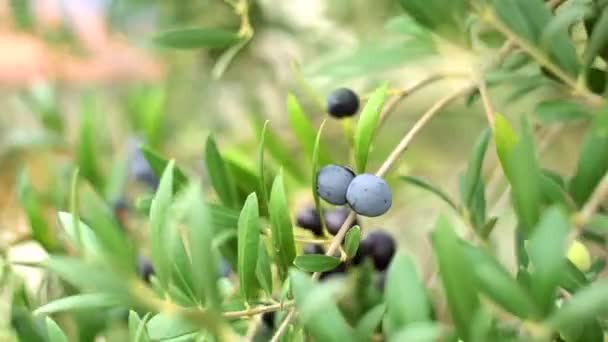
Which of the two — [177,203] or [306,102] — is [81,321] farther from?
[306,102]

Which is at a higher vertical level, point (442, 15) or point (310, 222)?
point (442, 15)

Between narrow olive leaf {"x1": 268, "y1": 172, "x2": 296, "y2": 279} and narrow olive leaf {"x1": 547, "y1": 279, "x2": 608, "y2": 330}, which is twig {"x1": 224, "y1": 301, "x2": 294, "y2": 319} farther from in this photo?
narrow olive leaf {"x1": 547, "y1": 279, "x2": 608, "y2": 330}

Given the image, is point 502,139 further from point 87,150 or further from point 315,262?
point 87,150

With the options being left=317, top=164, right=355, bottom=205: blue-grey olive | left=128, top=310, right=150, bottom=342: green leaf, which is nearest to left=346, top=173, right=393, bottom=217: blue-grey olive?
left=317, top=164, right=355, bottom=205: blue-grey olive

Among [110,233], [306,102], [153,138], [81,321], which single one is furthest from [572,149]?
[110,233]

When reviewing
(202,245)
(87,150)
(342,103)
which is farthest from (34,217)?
(202,245)
